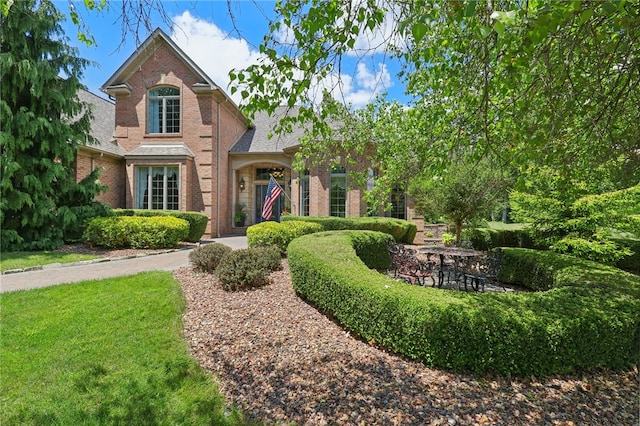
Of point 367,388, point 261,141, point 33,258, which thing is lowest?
point 367,388

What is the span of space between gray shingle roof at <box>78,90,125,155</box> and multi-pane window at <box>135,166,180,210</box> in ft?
5.05

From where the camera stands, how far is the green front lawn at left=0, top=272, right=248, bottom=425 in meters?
2.75

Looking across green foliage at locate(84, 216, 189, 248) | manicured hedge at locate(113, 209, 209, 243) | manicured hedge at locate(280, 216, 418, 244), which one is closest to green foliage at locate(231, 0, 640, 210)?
green foliage at locate(84, 216, 189, 248)

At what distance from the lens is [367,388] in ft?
10.3

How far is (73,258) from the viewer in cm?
888

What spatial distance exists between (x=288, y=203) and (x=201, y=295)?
1256 cm

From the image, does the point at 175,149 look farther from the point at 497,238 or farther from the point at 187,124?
the point at 497,238

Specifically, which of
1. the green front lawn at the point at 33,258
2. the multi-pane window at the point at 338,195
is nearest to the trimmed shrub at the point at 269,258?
the green front lawn at the point at 33,258

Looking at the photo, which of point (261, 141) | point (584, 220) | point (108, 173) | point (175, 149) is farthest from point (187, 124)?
point (584, 220)

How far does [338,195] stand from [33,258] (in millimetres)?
11527

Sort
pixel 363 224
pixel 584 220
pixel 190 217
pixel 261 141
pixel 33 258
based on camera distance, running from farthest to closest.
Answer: pixel 261 141, pixel 363 224, pixel 190 217, pixel 584 220, pixel 33 258

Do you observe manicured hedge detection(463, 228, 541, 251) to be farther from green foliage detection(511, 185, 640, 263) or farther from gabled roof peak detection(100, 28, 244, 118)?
gabled roof peak detection(100, 28, 244, 118)

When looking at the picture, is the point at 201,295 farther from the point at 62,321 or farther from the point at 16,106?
the point at 16,106

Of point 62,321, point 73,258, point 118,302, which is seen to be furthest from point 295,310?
point 73,258
